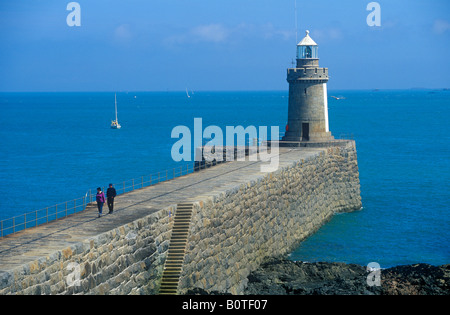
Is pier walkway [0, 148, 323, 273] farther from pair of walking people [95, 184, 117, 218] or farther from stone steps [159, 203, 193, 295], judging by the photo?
stone steps [159, 203, 193, 295]

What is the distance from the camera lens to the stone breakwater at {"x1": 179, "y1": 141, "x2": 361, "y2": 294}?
26422 mm

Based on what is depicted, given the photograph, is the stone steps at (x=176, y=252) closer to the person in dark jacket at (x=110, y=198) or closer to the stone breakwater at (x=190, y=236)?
the stone breakwater at (x=190, y=236)

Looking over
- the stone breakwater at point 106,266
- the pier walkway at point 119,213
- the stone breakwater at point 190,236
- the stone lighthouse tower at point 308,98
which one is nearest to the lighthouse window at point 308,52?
the stone lighthouse tower at point 308,98

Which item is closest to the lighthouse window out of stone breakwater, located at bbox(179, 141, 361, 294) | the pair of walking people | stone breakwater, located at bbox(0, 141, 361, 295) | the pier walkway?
stone breakwater, located at bbox(179, 141, 361, 294)

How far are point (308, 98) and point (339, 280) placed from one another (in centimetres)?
2322

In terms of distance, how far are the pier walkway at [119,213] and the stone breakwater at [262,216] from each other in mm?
920

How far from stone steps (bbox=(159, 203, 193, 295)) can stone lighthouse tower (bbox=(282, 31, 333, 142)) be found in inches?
1019

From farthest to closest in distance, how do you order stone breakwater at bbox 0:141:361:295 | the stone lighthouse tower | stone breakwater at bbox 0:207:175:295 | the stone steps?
the stone lighthouse tower, the stone steps, stone breakwater at bbox 0:141:361:295, stone breakwater at bbox 0:207:175:295

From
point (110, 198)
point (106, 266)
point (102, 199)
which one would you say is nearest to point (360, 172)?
point (110, 198)

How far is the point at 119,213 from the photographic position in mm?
25344

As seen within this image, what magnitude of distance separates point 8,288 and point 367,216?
33532 mm

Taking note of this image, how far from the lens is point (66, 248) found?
64.4 feet

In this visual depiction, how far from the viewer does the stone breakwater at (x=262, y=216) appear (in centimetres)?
2642

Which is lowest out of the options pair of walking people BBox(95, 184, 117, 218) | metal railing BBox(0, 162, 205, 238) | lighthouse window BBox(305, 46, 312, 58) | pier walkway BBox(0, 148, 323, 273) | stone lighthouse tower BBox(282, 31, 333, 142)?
metal railing BBox(0, 162, 205, 238)
